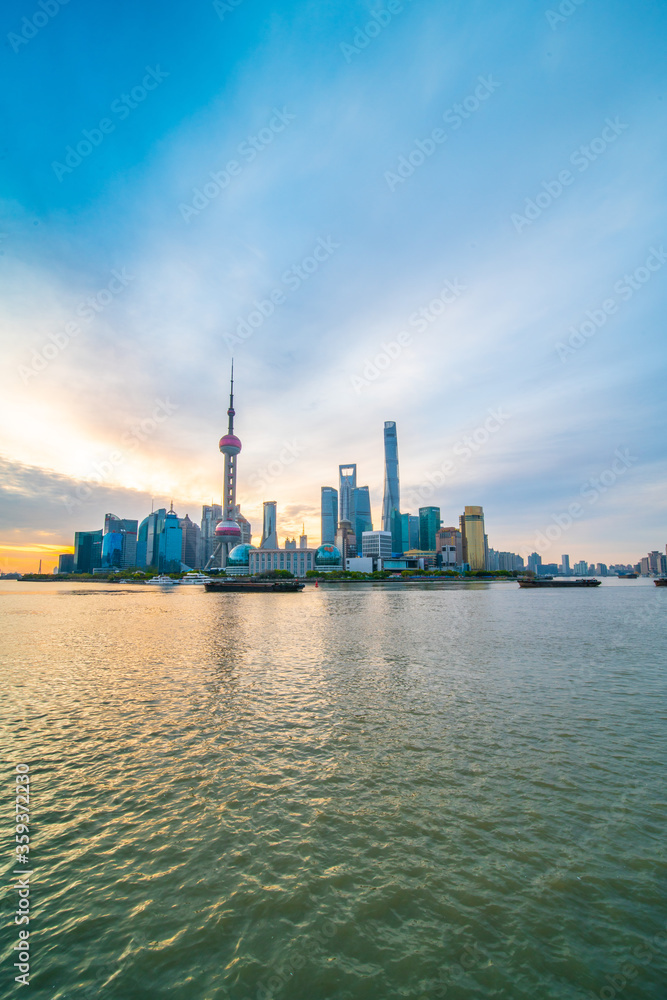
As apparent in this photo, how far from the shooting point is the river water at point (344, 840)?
20.6 ft

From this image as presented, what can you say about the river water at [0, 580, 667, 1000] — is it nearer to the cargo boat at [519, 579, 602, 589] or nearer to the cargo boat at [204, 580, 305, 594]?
the cargo boat at [204, 580, 305, 594]

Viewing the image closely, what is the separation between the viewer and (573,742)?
14195 mm

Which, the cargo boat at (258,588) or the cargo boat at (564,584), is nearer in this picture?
the cargo boat at (258,588)

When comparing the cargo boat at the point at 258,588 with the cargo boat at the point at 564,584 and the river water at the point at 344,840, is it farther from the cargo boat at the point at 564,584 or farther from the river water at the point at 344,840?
the river water at the point at 344,840

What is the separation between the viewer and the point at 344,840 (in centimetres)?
923

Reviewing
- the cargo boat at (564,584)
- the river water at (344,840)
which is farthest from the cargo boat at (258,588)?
the river water at (344,840)

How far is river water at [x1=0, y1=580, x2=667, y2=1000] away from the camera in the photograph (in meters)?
6.29

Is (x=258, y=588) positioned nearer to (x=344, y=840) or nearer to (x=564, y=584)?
(x=564, y=584)

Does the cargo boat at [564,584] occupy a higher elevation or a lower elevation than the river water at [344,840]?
lower

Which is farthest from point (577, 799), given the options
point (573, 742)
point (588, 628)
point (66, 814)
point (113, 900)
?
point (588, 628)

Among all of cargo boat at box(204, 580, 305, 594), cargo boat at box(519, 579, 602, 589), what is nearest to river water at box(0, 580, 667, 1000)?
cargo boat at box(204, 580, 305, 594)

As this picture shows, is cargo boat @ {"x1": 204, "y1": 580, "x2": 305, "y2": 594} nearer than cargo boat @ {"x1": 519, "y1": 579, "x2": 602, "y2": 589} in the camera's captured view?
Yes

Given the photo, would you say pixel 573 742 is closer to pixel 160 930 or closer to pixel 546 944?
pixel 546 944

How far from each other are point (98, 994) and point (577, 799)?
34.1 ft
